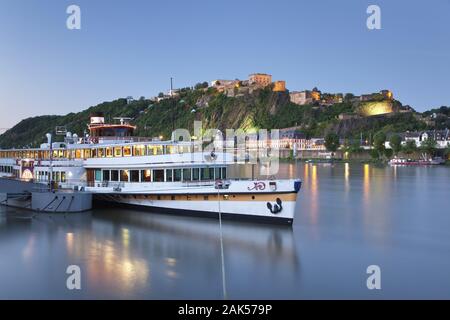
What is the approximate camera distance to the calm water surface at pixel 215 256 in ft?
52.1

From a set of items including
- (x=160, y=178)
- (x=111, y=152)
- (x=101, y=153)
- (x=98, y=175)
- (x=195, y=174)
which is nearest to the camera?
(x=195, y=174)

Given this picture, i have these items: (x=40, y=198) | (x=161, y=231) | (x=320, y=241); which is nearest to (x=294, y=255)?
(x=320, y=241)

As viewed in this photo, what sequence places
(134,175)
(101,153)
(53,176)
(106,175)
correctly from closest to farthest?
(134,175) < (106,175) < (101,153) < (53,176)

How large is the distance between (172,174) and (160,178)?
93cm

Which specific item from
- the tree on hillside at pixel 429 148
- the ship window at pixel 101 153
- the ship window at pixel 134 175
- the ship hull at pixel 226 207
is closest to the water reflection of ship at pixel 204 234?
the ship hull at pixel 226 207

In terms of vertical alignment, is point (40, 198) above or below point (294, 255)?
above

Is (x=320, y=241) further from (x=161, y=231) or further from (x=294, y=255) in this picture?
(x=161, y=231)

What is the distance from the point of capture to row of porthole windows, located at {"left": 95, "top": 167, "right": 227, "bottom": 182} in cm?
2631

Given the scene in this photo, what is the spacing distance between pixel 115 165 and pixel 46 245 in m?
8.47

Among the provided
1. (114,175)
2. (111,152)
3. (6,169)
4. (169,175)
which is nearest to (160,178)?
(169,175)

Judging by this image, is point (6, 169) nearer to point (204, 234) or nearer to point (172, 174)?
point (172, 174)

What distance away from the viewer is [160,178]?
27.2 meters

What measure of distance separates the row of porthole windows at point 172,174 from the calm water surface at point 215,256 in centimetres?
219

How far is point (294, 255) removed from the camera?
65.6 feet
